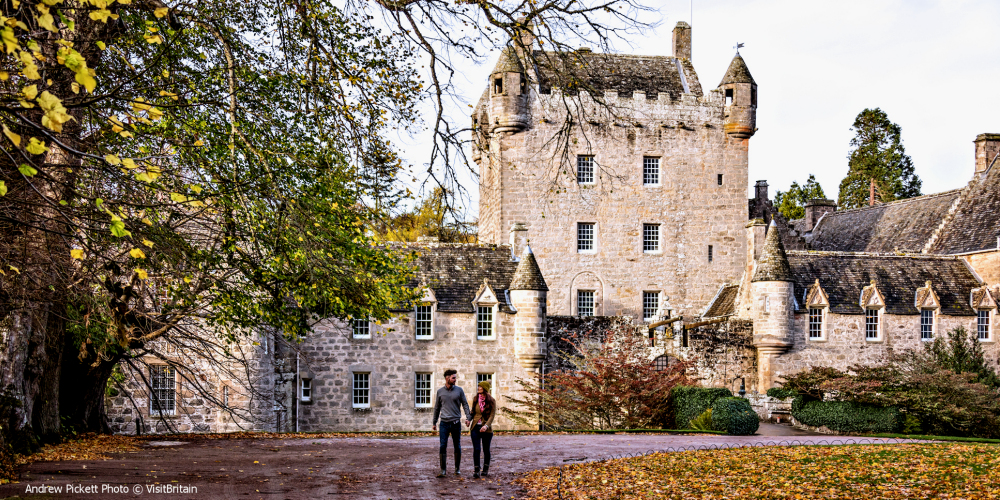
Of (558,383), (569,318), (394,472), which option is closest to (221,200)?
(394,472)

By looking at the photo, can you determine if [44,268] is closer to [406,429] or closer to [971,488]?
[971,488]

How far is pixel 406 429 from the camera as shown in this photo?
3052 cm

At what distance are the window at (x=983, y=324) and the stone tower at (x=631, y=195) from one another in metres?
9.30

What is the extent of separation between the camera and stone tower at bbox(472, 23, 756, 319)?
1496 inches

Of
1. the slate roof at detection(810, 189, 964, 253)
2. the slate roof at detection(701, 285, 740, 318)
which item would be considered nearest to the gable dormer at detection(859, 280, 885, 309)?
the slate roof at detection(701, 285, 740, 318)

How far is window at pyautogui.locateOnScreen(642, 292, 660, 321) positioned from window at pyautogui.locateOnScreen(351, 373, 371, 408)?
516 inches

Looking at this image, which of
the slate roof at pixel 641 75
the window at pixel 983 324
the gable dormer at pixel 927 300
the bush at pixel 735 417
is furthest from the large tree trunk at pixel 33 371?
the window at pixel 983 324

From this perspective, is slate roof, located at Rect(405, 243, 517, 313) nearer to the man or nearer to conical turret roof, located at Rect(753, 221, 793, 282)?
conical turret roof, located at Rect(753, 221, 793, 282)

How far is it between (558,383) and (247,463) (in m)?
16.1

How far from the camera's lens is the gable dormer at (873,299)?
114 ft

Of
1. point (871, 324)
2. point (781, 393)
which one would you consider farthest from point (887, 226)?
point (781, 393)

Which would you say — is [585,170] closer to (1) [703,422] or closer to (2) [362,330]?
(2) [362,330]

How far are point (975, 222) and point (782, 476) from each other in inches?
1199

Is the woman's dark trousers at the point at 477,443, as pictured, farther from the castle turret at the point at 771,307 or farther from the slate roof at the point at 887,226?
the slate roof at the point at 887,226
